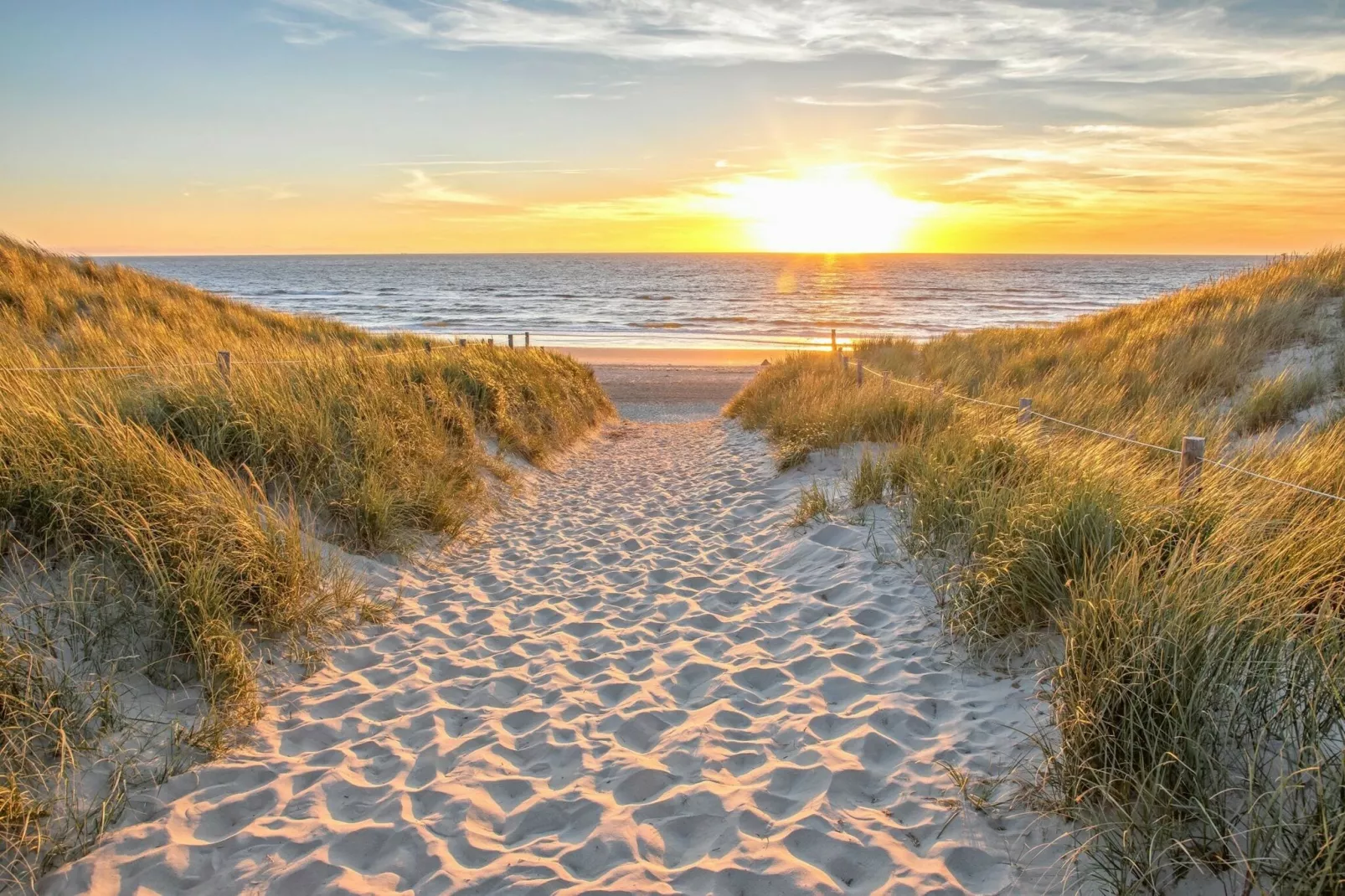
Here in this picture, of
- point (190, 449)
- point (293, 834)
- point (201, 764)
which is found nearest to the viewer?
point (293, 834)

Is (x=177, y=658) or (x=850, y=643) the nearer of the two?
(x=177, y=658)

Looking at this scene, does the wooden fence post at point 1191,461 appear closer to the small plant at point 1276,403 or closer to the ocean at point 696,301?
the small plant at point 1276,403

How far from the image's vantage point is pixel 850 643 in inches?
180

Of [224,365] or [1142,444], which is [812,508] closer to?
[1142,444]

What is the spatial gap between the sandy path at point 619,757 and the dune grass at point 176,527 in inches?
13.7

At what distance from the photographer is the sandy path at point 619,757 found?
2717 millimetres

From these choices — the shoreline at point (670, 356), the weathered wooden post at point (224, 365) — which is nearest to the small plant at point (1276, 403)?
the weathered wooden post at point (224, 365)

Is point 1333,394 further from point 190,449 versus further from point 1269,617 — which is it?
point 190,449

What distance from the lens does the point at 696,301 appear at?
196 feet

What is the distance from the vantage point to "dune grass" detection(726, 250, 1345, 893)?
231cm

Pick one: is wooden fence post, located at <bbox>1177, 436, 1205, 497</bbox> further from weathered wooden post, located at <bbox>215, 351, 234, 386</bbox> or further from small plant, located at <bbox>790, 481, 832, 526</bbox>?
weathered wooden post, located at <bbox>215, 351, 234, 386</bbox>

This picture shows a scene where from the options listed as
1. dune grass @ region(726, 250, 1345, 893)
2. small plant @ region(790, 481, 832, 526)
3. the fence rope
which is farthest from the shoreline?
small plant @ region(790, 481, 832, 526)

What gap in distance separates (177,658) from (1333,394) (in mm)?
10862

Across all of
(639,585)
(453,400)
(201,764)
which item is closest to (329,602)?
(201,764)
